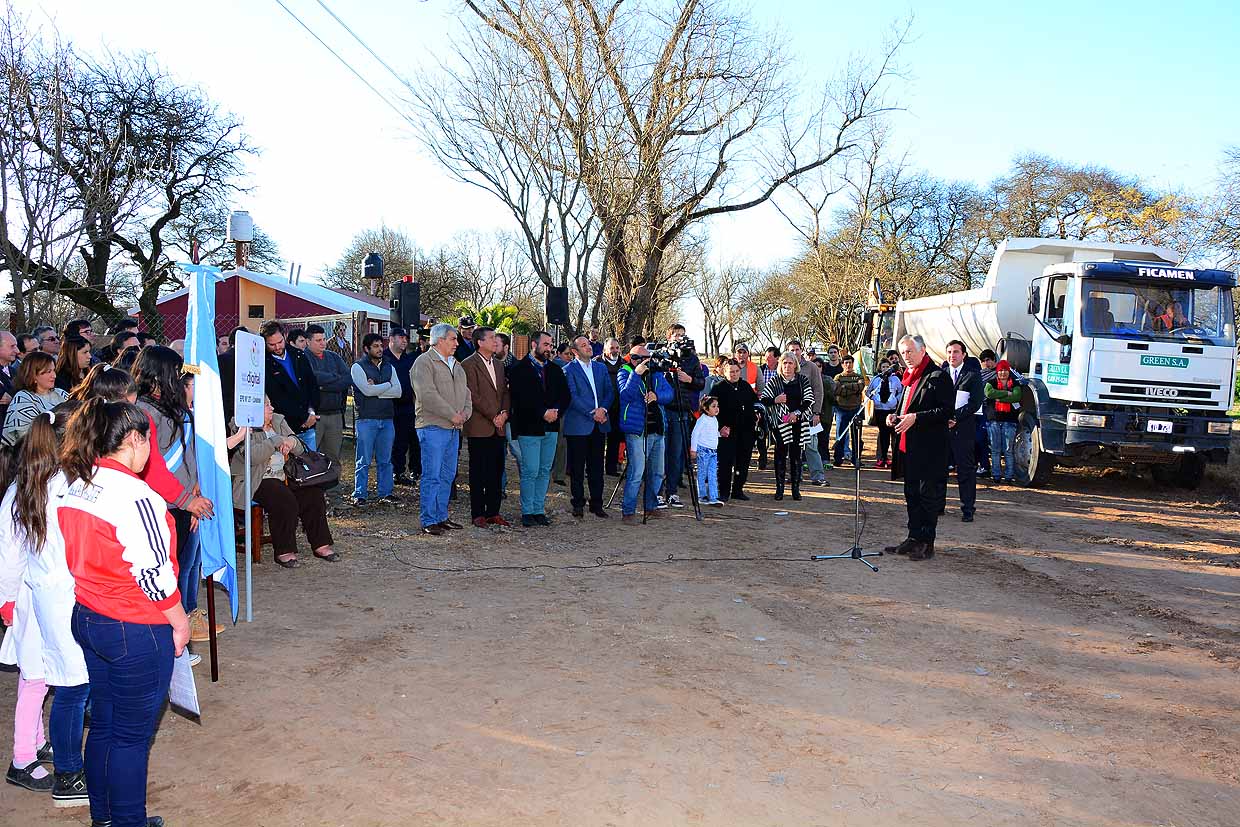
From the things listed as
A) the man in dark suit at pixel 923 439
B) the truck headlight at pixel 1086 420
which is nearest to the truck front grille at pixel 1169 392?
the truck headlight at pixel 1086 420

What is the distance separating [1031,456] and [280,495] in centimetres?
1050

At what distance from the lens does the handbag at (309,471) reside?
304 inches

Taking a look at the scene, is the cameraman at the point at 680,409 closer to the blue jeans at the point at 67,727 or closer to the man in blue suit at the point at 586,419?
the man in blue suit at the point at 586,419

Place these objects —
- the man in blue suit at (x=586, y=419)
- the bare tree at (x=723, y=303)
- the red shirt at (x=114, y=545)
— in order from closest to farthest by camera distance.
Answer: the red shirt at (x=114, y=545), the man in blue suit at (x=586, y=419), the bare tree at (x=723, y=303)

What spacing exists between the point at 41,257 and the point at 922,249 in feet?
120

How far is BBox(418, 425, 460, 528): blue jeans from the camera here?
29.7ft

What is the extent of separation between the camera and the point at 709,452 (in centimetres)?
1145

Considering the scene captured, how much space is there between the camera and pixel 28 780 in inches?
153

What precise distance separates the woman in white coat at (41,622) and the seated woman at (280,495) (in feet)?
10.3

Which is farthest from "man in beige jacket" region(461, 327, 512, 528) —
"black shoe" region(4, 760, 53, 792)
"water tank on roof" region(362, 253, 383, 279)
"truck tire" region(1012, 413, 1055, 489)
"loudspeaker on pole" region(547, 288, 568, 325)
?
"water tank on roof" region(362, 253, 383, 279)

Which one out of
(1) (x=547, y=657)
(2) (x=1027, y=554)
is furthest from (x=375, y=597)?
(2) (x=1027, y=554)

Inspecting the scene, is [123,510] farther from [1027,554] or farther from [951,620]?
[1027,554]

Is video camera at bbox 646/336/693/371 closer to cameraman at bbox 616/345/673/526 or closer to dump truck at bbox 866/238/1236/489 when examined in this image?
cameraman at bbox 616/345/673/526

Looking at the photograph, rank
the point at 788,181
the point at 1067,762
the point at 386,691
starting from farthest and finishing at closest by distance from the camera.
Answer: the point at 788,181
the point at 386,691
the point at 1067,762
